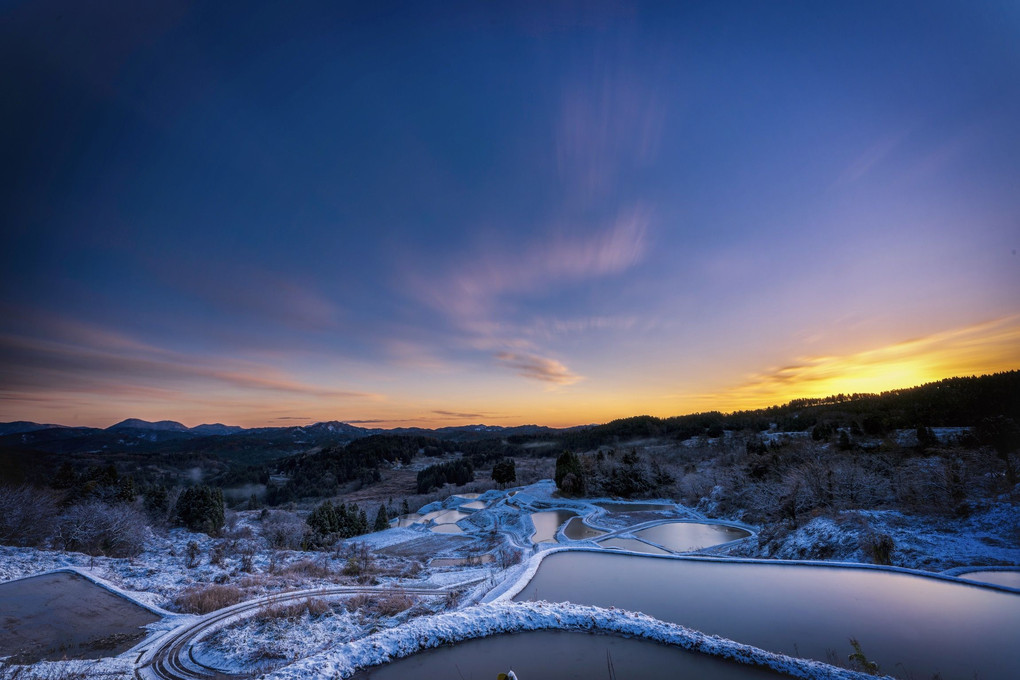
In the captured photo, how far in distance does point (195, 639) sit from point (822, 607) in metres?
13.9

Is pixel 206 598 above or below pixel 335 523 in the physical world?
above

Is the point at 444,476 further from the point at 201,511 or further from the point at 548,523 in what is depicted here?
the point at 548,523

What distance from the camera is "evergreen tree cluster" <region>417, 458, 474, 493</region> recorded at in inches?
2223

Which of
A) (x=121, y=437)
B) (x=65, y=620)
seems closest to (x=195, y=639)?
(x=65, y=620)

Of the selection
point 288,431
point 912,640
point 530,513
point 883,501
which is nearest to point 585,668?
point 912,640

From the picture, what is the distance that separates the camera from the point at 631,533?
19.3m

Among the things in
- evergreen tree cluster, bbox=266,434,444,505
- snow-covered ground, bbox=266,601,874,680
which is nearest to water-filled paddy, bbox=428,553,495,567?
snow-covered ground, bbox=266,601,874,680

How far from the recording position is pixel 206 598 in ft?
38.9

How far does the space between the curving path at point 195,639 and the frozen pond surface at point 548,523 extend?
9.22 m

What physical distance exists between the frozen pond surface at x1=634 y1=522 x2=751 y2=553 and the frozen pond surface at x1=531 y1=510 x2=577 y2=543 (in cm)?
500

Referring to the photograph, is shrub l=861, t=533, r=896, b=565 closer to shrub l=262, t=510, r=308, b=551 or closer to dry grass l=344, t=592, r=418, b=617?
dry grass l=344, t=592, r=418, b=617

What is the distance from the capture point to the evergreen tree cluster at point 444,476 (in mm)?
56469

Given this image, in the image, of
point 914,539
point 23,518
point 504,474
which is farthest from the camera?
point 504,474

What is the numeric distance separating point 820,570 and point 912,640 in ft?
→ 12.8
